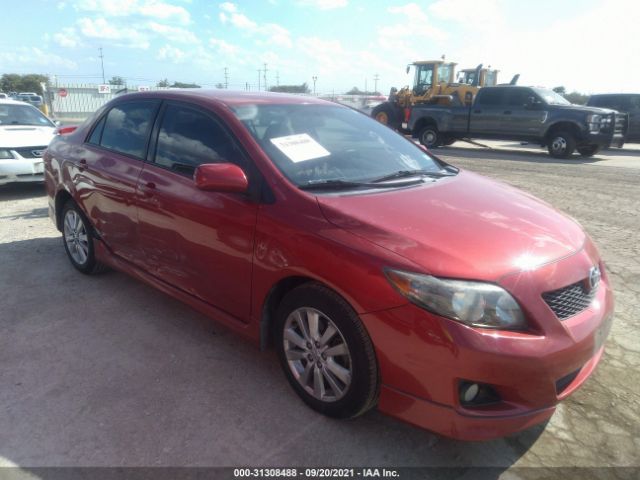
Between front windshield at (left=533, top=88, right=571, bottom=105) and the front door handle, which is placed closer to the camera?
the front door handle

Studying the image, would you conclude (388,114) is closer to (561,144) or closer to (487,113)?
(487,113)

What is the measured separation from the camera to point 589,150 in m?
13.7

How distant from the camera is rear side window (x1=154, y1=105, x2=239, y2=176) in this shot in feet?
9.71

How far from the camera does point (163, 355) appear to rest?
3154mm

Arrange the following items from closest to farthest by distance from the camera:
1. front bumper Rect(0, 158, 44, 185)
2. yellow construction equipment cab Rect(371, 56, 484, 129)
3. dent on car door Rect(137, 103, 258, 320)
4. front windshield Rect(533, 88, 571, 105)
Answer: dent on car door Rect(137, 103, 258, 320) → front bumper Rect(0, 158, 44, 185) → front windshield Rect(533, 88, 571, 105) → yellow construction equipment cab Rect(371, 56, 484, 129)

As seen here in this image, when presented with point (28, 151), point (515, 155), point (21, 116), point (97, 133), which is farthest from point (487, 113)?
point (97, 133)

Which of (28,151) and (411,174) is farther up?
(411,174)

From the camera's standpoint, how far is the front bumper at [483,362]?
197 centimetres

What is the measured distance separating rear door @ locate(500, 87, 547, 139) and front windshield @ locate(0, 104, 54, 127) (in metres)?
12.3

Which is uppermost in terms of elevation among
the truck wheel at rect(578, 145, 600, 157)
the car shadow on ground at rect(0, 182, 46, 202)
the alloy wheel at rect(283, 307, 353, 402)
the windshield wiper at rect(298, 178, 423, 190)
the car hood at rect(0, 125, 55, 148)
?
the windshield wiper at rect(298, 178, 423, 190)

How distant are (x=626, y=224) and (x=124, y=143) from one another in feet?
20.3

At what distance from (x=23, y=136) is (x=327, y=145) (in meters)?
6.87

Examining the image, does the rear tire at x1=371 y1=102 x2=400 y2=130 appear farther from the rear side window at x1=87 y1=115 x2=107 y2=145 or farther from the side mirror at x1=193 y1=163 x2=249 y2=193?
the side mirror at x1=193 y1=163 x2=249 y2=193

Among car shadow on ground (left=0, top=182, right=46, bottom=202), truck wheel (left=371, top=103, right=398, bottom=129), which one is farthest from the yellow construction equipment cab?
car shadow on ground (left=0, top=182, right=46, bottom=202)
